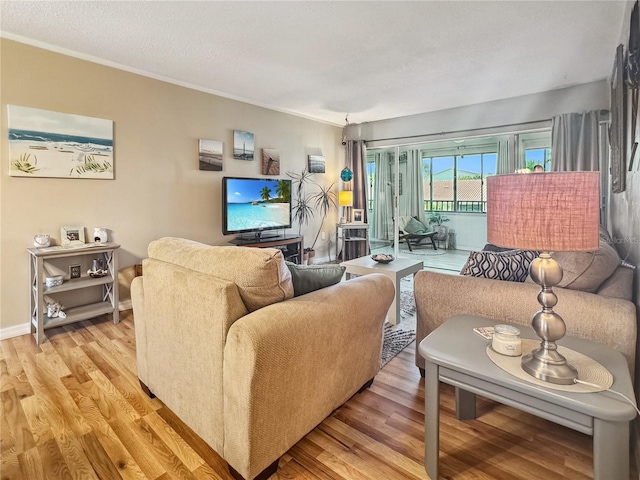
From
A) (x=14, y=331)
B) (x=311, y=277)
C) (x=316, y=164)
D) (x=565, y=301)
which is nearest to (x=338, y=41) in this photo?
(x=311, y=277)

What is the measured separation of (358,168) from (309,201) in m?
1.10

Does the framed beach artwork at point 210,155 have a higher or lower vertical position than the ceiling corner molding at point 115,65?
lower

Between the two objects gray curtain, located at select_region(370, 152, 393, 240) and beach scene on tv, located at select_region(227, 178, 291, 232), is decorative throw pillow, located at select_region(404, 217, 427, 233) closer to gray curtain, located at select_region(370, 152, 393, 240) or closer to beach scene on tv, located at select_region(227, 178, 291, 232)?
gray curtain, located at select_region(370, 152, 393, 240)

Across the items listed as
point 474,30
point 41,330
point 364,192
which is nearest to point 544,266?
point 474,30

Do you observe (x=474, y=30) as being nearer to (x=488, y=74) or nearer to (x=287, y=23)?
(x=488, y=74)

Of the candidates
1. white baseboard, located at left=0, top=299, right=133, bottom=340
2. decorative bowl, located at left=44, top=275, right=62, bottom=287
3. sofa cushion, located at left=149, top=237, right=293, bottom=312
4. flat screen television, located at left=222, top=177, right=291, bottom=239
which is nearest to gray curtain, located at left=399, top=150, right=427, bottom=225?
flat screen television, located at left=222, top=177, right=291, bottom=239

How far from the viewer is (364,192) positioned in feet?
19.2

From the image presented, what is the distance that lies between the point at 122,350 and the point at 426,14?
131 inches

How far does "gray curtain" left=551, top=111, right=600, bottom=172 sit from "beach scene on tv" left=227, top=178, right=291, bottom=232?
10.9 feet

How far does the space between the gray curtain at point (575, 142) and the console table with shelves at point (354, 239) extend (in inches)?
108

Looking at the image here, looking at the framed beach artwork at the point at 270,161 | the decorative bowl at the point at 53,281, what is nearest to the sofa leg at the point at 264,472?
the decorative bowl at the point at 53,281

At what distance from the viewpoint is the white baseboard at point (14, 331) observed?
2.77 m

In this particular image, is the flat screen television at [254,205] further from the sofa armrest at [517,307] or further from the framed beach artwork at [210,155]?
the sofa armrest at [517,307]

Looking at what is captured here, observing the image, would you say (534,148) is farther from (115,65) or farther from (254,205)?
(115,65)
